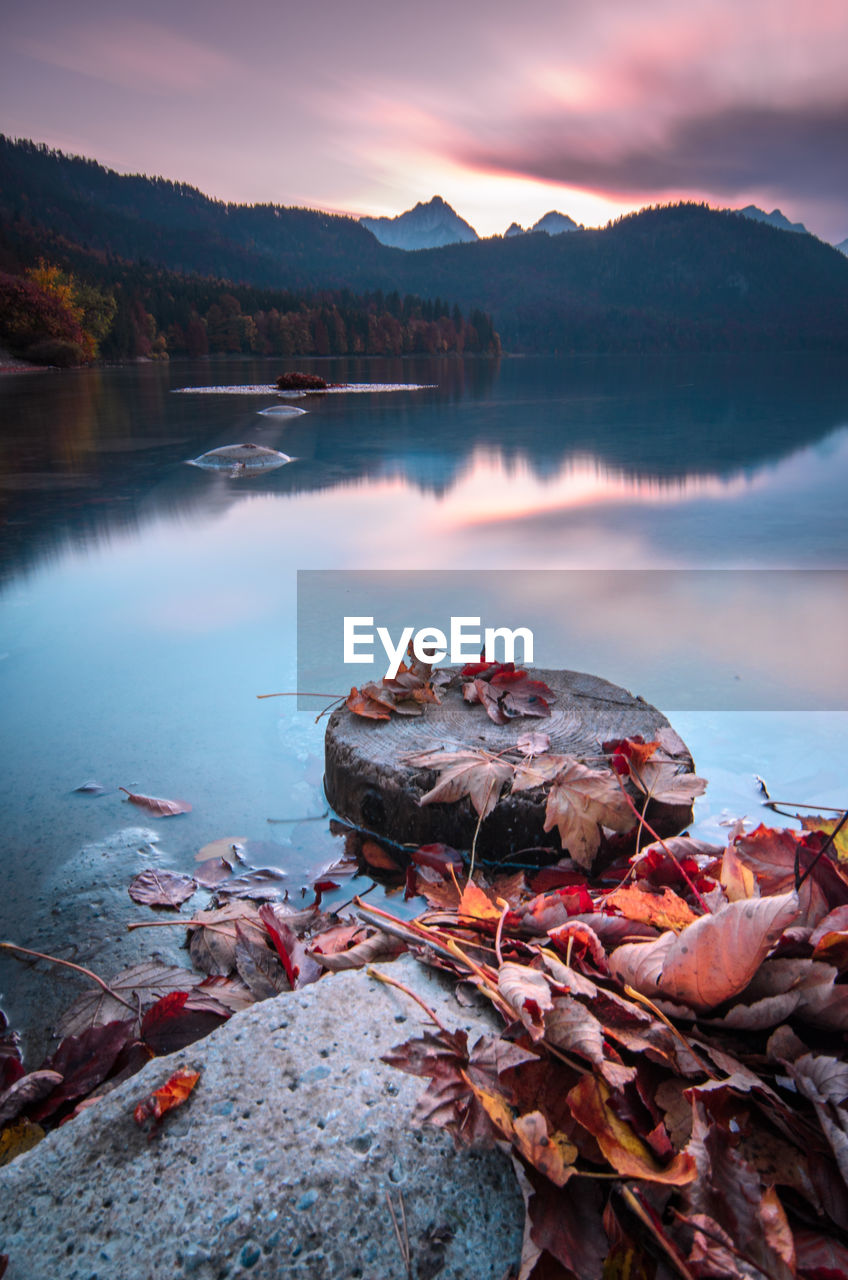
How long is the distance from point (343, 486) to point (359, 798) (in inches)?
308

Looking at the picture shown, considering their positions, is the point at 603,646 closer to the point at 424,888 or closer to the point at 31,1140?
the point at 424,888

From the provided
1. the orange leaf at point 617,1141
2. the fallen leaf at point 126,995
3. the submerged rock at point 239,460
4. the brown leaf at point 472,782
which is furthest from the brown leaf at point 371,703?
the submerged rock at point 239,460

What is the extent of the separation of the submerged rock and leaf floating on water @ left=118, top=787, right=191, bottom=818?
338 inches

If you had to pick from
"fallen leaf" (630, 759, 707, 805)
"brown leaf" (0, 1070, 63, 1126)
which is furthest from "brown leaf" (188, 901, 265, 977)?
"fallen leaf" (630, 759, 707, 805)

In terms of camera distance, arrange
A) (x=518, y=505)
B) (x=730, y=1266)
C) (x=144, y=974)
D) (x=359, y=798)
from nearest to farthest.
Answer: (x=730, y=1266) → (x=144, y=974) → (x=359, y=798) → (x=518, y=505)

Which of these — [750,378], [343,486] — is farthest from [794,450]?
[750,378]

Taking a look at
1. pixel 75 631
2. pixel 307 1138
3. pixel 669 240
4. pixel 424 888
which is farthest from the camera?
pixel 669 240

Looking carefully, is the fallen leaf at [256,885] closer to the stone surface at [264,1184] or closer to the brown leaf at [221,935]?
the brown leaf at [221,935]

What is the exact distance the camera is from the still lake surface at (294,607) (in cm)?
241

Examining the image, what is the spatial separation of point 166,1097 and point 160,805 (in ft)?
5.24

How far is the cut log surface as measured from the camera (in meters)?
2.14

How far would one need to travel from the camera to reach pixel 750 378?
3225 cm

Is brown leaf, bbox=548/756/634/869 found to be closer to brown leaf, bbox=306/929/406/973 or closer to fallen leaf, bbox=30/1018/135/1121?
brown leaf, bbox=306/929/406/973

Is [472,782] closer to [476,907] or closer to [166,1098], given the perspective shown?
[476,907]
